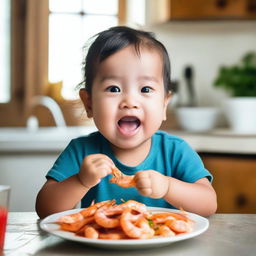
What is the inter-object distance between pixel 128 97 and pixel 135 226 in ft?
1.34

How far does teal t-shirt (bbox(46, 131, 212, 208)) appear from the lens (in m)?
1.37

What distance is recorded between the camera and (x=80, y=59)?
3.22 metres

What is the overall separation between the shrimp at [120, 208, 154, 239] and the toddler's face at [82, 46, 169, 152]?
1.24 feet

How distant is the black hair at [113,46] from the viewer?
1275 mm

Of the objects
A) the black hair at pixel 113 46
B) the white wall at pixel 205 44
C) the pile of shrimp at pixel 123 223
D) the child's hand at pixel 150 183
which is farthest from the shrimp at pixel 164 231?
the white wall at pixel 205 44

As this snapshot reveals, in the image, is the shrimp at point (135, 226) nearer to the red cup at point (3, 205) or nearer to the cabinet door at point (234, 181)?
the red cup at point (3, 205)

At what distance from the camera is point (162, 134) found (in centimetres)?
149

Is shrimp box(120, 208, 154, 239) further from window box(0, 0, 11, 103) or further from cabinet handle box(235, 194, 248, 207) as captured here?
window box(0, 0, 11, 103)

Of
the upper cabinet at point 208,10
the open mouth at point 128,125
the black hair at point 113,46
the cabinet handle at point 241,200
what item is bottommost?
the cabinet handle at point 241,200

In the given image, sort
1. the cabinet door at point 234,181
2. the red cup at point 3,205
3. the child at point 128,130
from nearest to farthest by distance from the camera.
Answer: the red cup at point 3,205
the child at point 128,130
the cabinet door at point 234,181

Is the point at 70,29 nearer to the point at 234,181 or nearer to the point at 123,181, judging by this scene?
the point at 234,181

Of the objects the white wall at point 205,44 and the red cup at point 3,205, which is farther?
the white wall at point 205,44

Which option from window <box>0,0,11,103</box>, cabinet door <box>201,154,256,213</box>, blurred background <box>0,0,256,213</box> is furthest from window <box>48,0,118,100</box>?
cabinet door <box>201,154,256,213</box>

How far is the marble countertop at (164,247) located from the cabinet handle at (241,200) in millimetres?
1611
